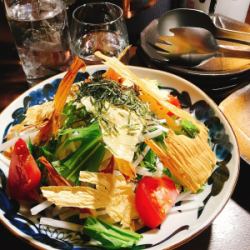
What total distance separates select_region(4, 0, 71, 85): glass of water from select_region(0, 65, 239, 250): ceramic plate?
0.87ft

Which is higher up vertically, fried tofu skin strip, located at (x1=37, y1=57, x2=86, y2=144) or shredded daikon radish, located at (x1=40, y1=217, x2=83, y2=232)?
fried tofu skin strip, located at (x1=37, y1=57, x2=86, y2=144)

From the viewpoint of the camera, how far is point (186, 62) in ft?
3.77

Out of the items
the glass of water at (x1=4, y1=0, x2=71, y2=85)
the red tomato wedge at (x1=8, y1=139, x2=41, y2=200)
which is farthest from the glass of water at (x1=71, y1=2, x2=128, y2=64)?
the red tomato wedge at (x1=8, y1=139, x2=41, y2=200)

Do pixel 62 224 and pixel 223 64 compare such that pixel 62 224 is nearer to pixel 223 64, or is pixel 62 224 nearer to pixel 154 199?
pixel 154 199

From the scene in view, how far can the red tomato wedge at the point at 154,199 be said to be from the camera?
0.65 metres

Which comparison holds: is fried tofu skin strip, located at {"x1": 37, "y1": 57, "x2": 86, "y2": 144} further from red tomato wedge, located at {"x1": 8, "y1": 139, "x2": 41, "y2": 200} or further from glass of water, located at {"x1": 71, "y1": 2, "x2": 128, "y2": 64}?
glass of water, located at {"x1": 71, "y1": 2, "x2": 128, "y2": 64}

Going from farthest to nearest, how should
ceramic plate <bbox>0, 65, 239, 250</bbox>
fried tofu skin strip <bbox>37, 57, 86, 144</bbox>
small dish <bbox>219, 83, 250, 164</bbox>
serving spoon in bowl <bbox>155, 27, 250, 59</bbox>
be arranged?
serving spoon in bowl <bbox>155, 27, 250, 59</bbox>
small dish <bbox>219, 83, 250, 164</bbox>
fried tofu skin strip <bbox>37, 57, 86, 144</bbox>
ceramic plate <bbox>0, 65, 239, 250</bbox>

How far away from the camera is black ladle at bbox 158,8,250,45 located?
122 centimetres

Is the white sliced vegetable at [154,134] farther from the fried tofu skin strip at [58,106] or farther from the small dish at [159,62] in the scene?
the small dish at [159,62]

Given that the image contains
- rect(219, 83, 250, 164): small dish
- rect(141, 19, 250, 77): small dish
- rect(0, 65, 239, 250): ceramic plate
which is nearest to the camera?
rect(0, 65, 239, 250): ceramic plate

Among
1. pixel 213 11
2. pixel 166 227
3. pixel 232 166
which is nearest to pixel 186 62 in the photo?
pixel 213 11

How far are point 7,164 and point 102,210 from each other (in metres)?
0.24

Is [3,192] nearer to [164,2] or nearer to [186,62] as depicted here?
[186,62]

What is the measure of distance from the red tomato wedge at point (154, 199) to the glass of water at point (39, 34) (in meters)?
0.63
